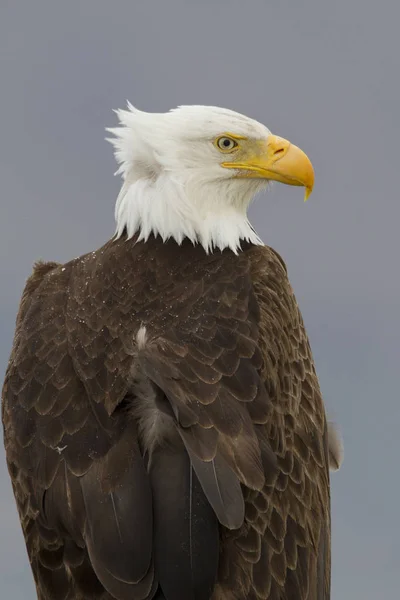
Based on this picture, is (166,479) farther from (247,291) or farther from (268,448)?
(247,291)

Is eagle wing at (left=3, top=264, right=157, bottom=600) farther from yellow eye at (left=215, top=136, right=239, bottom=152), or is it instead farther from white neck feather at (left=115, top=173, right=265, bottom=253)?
yellow eye at (left=215, top=136, right=239, bottom=152)

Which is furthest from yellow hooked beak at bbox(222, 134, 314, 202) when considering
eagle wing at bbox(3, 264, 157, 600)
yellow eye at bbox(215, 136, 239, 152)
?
eagle wing at bbox(3, 264, 157, 600)

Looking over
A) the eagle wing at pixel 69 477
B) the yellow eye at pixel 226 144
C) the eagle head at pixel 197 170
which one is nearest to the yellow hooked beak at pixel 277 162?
the eagle head at pixel 197 170

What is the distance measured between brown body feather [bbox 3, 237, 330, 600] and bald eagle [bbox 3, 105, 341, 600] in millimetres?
11

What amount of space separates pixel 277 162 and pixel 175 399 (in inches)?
97.6

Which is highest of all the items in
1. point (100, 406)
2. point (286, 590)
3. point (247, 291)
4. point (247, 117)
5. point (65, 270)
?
point (247, 117)

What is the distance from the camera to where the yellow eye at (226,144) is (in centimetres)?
1003

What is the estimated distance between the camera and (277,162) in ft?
33.3

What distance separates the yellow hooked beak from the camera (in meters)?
10.1

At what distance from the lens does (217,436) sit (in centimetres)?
842

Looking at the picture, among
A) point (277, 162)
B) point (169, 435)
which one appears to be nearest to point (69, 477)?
point (169, 435)

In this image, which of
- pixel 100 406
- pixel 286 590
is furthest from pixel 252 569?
pixel 100 406

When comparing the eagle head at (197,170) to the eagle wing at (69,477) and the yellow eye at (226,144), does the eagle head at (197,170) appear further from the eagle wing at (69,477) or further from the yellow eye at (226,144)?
the eagle wing at (69,477)

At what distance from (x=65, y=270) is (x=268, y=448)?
227 cm
